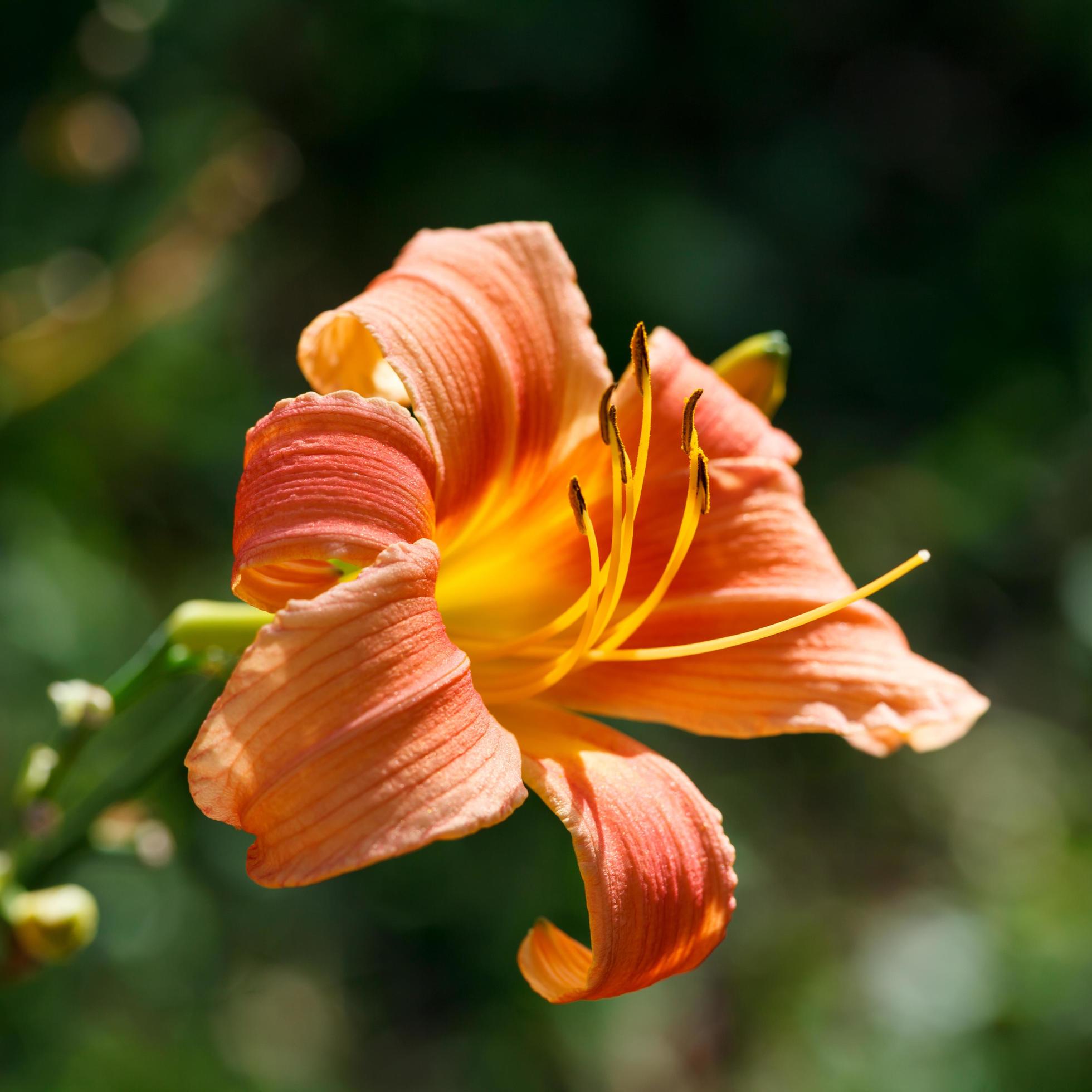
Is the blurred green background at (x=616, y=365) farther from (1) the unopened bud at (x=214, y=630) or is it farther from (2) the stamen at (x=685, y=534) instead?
(2) the stamen at (x=685, y=534)

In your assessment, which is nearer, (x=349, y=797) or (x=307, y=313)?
(x=349, y=797)

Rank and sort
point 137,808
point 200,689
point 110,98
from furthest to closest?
point 110,98, point 137,808, point 200,689

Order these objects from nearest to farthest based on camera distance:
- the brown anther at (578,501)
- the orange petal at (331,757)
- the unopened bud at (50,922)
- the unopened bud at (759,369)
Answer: the orange petal at (331,757) → the brown anther at (578,501) → the unopened bud at (50,922) → the unopened bud at (759,369)

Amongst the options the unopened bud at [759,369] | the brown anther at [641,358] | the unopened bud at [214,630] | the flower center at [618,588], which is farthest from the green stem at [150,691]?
the unopened bud at [759,369]

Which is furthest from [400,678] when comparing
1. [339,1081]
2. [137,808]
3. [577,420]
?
[339,1081]

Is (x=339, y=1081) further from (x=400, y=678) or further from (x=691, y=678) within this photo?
(x=400, y=678)

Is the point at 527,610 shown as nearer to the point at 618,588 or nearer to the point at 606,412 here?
the point at 618,588

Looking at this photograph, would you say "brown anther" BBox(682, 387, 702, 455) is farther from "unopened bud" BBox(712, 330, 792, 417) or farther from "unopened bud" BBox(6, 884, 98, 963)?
"unopened bud" BBox(6, 884, 98, 963)
